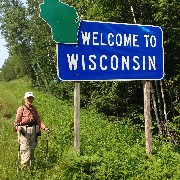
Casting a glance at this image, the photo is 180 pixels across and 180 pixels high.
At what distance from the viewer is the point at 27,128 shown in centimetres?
720

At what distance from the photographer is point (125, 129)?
39.3 feet

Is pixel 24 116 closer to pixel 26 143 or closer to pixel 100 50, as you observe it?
pixel 26 143

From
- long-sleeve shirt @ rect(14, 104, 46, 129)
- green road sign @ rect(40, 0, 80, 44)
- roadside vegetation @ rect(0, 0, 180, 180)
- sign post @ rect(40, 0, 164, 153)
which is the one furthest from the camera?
long-sleeve shirt @ rect(14, 104, 46, 129)

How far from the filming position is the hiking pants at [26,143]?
721cm

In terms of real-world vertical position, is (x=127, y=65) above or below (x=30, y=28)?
below

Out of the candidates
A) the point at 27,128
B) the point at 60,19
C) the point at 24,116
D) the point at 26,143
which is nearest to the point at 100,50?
the point at 60,19

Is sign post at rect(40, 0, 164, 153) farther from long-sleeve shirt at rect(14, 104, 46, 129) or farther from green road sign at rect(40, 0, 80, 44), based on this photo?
long-sleeve shirt at rect(14, 104, 46, 129)

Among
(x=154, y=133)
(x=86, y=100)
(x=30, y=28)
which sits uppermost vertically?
(x=30, y=28)

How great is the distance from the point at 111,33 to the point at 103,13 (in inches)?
361

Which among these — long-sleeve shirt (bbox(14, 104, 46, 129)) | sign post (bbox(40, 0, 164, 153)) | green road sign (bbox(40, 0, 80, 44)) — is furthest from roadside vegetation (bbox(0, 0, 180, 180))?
green road sign (bbox(40, 0, 80, 44))

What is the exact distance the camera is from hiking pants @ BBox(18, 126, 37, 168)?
23.7 feet

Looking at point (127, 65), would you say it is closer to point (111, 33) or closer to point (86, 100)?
point (111, 33)

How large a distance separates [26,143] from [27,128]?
1.21 ft

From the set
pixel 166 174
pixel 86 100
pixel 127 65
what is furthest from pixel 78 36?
pixel 86 100
